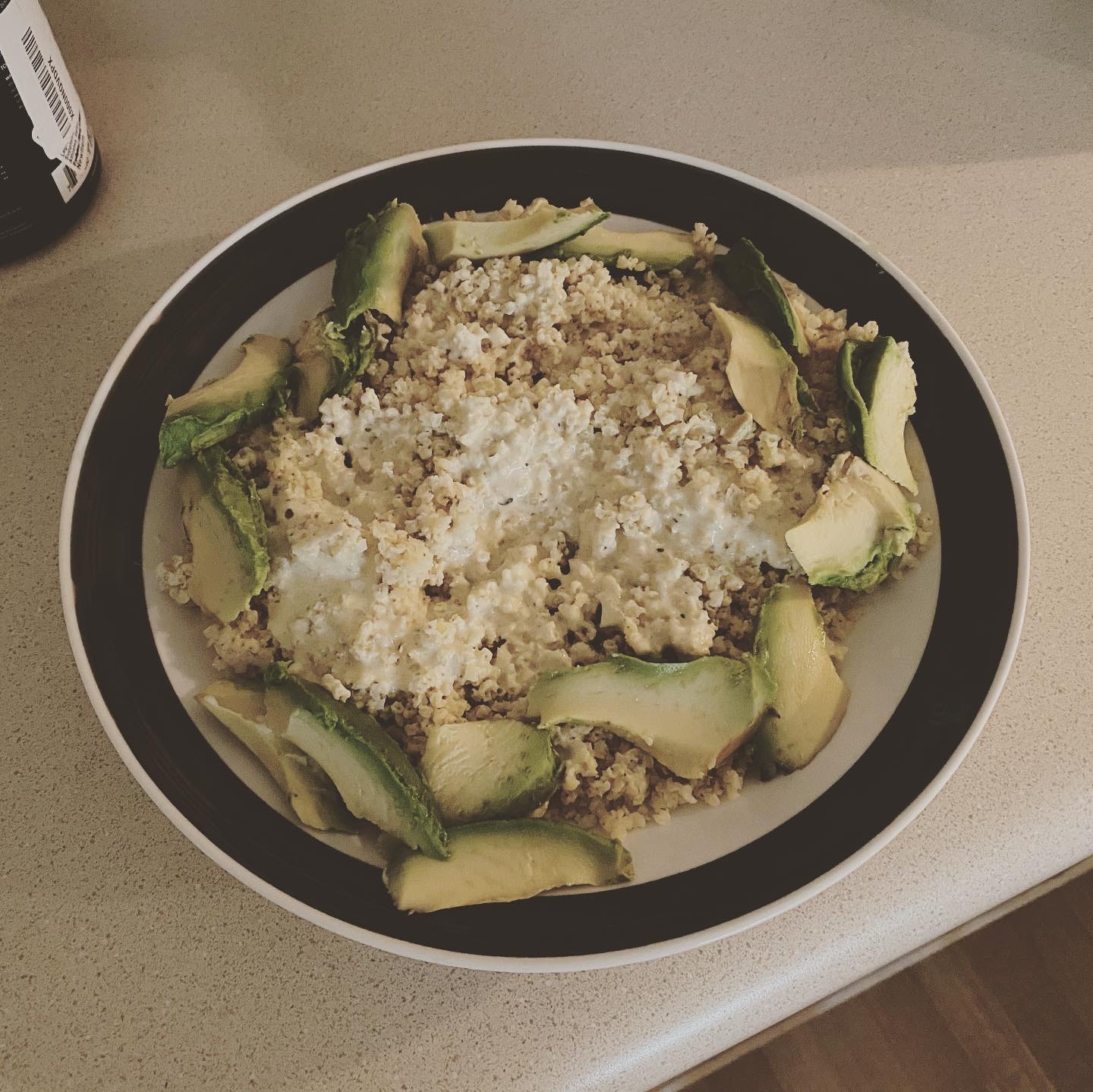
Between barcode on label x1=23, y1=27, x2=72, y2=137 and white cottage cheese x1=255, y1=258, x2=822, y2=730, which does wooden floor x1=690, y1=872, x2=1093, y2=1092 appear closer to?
white cottage cheese x1=255, y1=258, x2=822, y2=730

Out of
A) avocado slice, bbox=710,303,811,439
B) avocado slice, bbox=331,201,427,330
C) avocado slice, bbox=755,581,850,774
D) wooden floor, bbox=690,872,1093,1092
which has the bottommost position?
wooden floor, bbox=690,872,1093,1092

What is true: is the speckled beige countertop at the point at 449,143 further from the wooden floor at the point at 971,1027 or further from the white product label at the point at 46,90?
the wooden floor at the point at 971,1027

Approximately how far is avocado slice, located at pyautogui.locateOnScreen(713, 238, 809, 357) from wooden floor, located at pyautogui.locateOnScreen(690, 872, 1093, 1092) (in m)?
0.77

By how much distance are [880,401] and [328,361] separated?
0.45 m

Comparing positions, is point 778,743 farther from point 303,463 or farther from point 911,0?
point 911,0

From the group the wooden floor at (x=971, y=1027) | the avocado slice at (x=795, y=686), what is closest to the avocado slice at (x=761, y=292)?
the avocado slice at (x=795, y=686)

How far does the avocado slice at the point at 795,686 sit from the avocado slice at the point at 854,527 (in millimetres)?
38

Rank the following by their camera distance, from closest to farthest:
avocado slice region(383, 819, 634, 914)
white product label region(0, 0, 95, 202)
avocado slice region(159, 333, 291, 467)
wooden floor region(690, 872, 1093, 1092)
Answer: avocado slice region(383, 819, 634, 914) < avocado slice region(159, 333, 291, 467) < white product label region(0, 0, 95, 202) < wooden floor region(690, 872, 1093, 1092)

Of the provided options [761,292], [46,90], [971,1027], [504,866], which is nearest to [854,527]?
[761,292]

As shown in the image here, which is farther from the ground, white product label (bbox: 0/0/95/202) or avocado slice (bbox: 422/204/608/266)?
white product label (bbox: 0/0/95/202)

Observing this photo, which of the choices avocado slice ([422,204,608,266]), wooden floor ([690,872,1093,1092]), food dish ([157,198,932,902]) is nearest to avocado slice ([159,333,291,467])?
food dish ([157,198,932,902])

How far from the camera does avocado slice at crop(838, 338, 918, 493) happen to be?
72 cm

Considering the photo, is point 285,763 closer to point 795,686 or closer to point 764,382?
point 795,686

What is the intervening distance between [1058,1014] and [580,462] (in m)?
0.87
